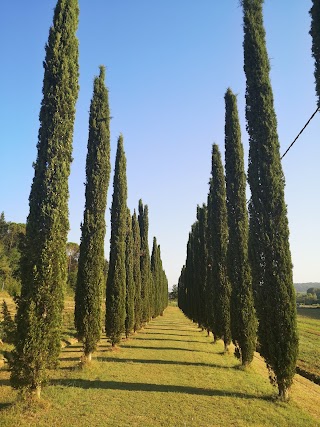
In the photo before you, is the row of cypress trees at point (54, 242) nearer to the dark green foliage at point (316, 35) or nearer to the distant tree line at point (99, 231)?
the distant tree line at point (99, 231)

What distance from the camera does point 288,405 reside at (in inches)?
356

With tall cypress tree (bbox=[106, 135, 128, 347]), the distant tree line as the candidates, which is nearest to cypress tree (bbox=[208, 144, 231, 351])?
the distant tree line

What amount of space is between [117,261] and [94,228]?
542 centimetres

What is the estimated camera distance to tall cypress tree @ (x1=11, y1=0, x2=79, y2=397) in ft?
26.3

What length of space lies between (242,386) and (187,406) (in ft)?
10.0

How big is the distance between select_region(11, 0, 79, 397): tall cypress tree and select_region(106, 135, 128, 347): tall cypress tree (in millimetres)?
9715

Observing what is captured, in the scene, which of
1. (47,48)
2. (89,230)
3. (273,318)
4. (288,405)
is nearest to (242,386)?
(288,405)

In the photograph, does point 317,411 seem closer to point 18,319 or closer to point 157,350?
point 18,319

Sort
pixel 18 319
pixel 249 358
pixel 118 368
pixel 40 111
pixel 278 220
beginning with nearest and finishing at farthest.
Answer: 1. pixel 18 319
2. pixel 40 111
3. pixel 278 220
4. pixel 118 368
5. pixel 249 358

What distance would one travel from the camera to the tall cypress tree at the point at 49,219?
8.03 m

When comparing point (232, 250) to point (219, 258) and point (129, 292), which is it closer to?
point (219, 258)

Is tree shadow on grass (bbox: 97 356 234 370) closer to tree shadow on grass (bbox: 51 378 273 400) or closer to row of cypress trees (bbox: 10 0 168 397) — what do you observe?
row of cypress trees (bbox: 10 0 168 397)

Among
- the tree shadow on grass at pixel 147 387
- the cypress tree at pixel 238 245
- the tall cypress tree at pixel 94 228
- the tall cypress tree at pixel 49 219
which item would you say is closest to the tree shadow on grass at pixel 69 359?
the tall cypress tree at pixel 94 228

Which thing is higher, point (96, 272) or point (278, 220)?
point (278, 220)
